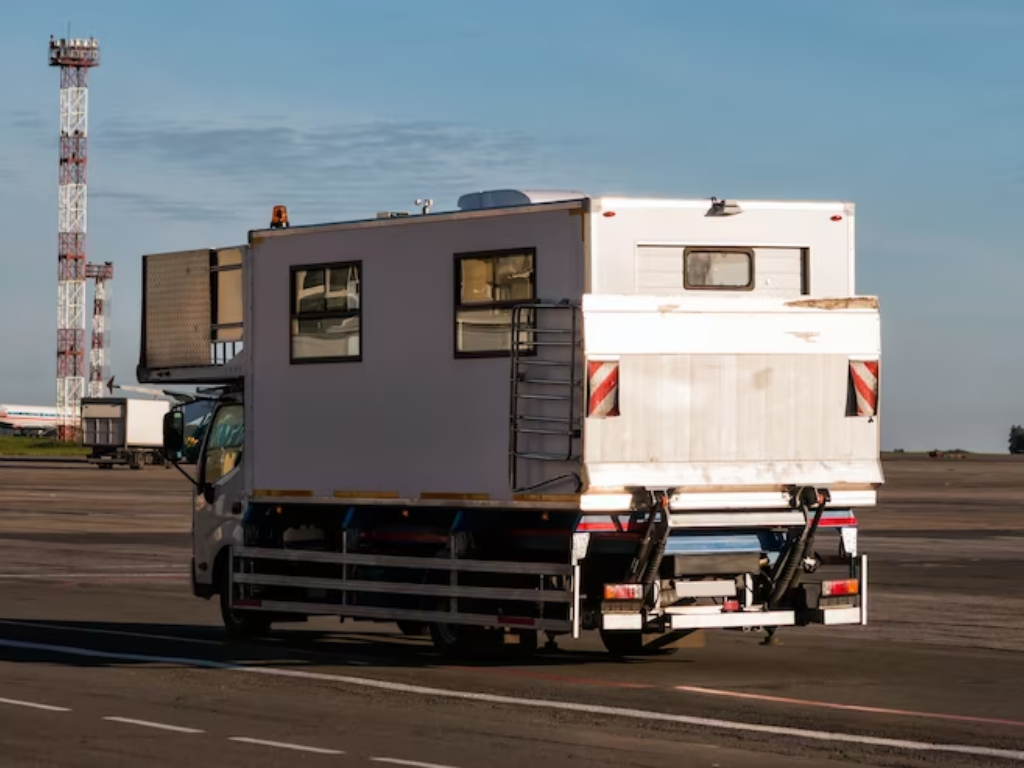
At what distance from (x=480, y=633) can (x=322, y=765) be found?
6339mm

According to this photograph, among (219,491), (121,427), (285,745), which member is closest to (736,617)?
(285,745)

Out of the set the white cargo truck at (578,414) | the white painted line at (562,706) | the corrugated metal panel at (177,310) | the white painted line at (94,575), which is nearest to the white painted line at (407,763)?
the white painted line at (562,706)

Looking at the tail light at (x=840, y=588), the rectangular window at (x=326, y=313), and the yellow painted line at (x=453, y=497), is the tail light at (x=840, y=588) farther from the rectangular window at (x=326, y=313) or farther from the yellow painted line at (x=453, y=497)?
the rectangular window at (x=326, y=313)

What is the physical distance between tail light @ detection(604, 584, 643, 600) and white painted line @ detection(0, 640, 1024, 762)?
1480 millimetres

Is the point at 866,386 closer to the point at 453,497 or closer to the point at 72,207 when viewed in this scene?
the point at 453,497

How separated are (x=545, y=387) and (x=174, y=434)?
18.2ft

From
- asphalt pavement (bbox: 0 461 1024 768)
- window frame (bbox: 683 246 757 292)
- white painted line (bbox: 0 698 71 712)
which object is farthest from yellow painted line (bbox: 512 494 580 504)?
white painted line (bbox: 0 698 71 712)

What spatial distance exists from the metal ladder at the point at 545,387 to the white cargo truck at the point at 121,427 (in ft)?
281

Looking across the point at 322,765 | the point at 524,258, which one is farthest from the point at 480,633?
the point at 322,765

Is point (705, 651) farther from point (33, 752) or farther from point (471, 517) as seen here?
point (33, 752)

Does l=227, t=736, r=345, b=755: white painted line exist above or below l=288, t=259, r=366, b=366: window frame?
below

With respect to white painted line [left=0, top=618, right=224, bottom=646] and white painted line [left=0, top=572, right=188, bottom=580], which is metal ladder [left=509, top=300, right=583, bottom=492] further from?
white painted line [left=0, top=572, right=188, bottom=580]

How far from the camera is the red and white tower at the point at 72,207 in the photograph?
146000 millimetres

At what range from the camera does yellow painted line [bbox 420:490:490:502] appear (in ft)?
57.5
